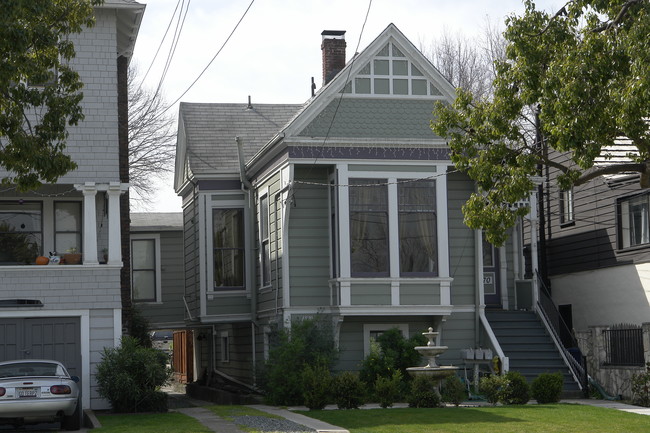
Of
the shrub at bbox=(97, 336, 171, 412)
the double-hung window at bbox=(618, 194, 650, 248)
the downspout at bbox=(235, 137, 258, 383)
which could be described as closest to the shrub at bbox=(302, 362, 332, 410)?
the shrub at bbox=(97, 336, 171, 412)

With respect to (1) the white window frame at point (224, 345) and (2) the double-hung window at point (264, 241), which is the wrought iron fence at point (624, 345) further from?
(1) the white window frame at point (224, 345)

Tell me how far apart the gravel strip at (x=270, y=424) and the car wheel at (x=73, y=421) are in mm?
2844

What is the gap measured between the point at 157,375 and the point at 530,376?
912cm

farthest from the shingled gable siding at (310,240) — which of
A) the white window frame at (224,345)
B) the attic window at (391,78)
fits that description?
the white window frame at (224,345)

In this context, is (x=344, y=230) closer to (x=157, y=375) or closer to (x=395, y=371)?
(x=395, y=371)

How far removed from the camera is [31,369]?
1920 cm

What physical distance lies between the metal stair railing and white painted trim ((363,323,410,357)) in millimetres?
3899

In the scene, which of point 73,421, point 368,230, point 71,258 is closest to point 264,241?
point 368,230

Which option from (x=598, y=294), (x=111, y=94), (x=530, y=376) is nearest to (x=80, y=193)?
(x=111, y=94)

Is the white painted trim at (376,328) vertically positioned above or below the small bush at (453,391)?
above

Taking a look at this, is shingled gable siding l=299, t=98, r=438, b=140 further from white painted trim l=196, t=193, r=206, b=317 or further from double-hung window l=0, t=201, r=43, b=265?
double-hung window l=0, t=201, r=43, b=265

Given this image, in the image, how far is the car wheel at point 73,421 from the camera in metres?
18.9

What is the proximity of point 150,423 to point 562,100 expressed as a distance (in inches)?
371

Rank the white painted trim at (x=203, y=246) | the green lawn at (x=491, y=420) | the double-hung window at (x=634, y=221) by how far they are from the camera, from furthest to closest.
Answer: the white painted trim at (x=203, y=246), the double-hung window at (x=634, y=221), the green lawn at (x=491, y=420)
